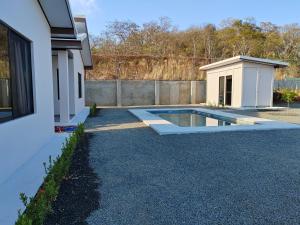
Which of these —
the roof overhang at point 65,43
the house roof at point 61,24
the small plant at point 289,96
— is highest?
the house roof at point 61,24

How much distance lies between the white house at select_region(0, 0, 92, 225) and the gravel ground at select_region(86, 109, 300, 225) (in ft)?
3.48

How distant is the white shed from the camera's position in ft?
47.7

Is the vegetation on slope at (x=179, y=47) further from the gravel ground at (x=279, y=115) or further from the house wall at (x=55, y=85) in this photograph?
the house wall at (x=55, y=85)

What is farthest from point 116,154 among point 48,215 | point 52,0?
point 52,0

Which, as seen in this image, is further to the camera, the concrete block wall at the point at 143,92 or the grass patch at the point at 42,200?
the concrete block wall at the point at 143,92

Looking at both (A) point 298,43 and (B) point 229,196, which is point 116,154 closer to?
(B) point 229,196

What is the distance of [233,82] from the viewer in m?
15.3

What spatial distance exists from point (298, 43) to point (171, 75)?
1480 centimetres

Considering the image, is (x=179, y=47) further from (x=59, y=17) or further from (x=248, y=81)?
(x=59, y=17)

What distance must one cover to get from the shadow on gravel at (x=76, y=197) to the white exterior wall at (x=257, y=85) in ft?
40.9

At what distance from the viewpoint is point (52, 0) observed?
5.68m

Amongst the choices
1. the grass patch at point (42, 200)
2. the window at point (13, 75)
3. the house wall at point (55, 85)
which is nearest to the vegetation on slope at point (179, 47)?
the house wall at point (55, 85)

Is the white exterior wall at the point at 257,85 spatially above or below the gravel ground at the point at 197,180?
above

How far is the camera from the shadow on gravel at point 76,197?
269cm
